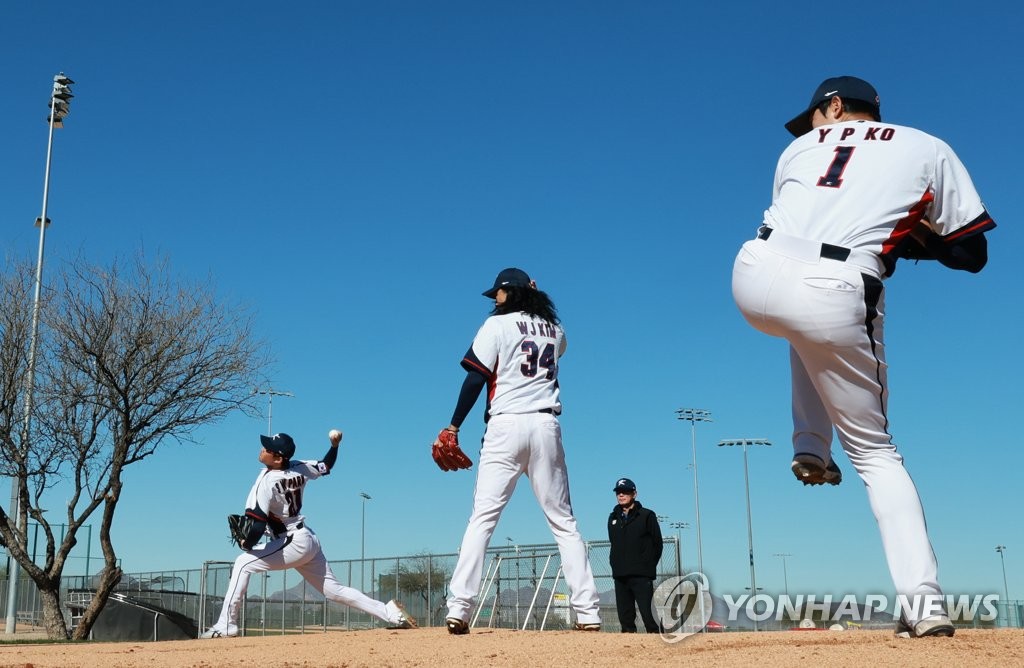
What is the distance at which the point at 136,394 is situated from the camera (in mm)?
18938

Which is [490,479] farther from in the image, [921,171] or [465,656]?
[921,171]

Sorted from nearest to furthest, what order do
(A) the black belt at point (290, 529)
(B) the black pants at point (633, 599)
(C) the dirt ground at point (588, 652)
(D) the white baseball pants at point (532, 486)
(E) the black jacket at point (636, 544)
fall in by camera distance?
(C) the dirt ground at point (588, 652) < (D) the white baseball pants at point (532, 486) < (A) the black belt at point (290, 529) < (B) the black pants at point (633, 599) < (E) the black jacket at point (636, 544)

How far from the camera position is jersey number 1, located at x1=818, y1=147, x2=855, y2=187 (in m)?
4.41

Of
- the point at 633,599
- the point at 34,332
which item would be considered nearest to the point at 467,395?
the point at 633,599

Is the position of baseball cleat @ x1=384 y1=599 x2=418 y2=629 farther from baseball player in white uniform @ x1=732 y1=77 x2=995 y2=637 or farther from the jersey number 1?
the jersey number 1

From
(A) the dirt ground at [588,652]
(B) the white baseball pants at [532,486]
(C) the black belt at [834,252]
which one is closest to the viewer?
(A) the dirt ground at [588,652]

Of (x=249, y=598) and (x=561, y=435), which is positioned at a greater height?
(x=561, y=435)

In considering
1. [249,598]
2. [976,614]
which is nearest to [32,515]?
[249,598]

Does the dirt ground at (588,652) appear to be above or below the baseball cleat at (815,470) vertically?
below

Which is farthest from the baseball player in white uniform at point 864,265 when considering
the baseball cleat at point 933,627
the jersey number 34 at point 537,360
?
the jersey number 34 at point 537,360

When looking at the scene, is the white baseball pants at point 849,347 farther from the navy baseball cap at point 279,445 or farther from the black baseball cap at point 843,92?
the navy baseball cap at point 279,445

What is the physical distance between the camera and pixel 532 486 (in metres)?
6.81

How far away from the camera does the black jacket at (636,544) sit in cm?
1066

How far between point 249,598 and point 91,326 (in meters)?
10.1
